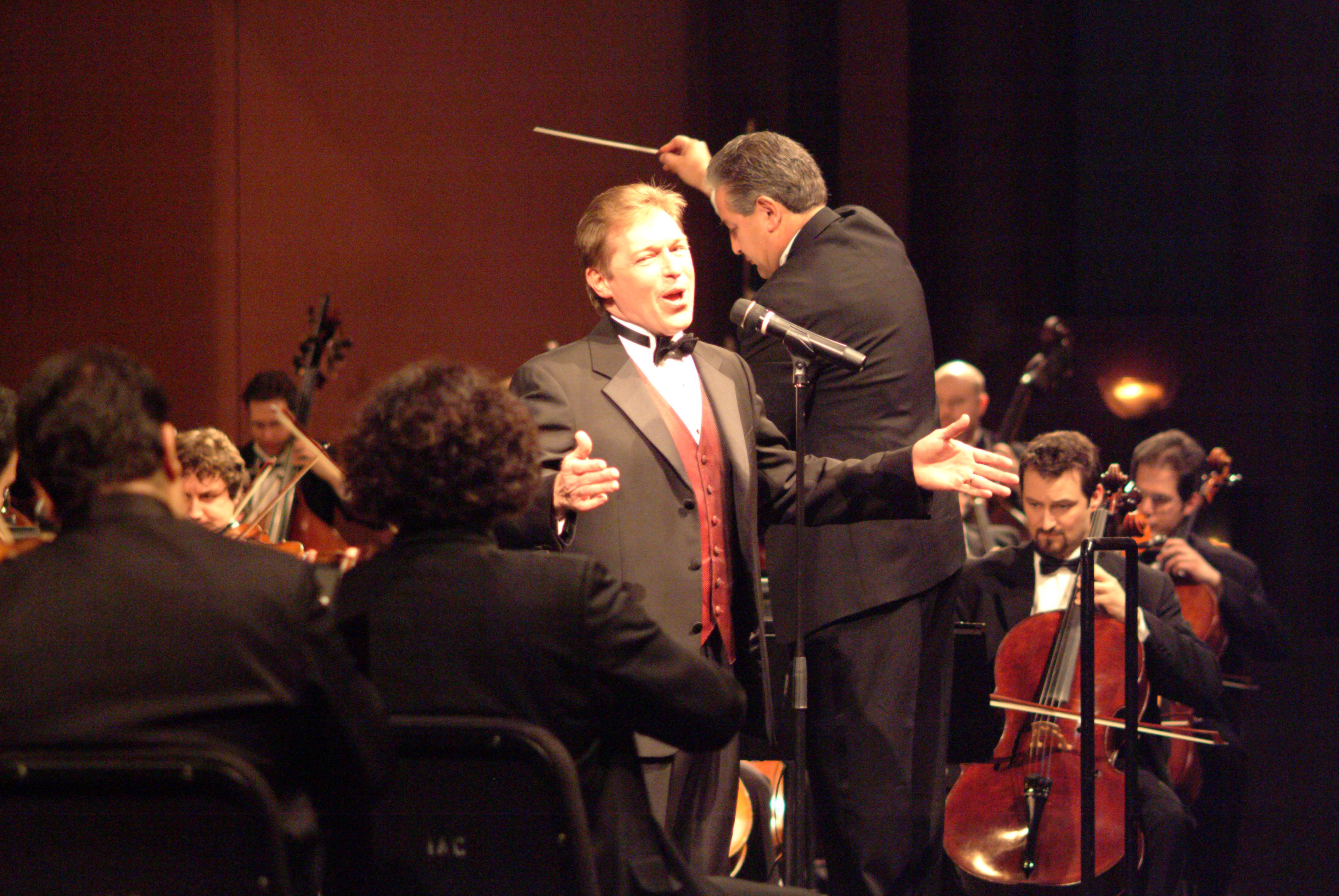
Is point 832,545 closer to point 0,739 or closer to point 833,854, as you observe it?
point 833,854

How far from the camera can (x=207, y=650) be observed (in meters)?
→ 1.35

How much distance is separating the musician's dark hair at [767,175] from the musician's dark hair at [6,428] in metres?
1.31

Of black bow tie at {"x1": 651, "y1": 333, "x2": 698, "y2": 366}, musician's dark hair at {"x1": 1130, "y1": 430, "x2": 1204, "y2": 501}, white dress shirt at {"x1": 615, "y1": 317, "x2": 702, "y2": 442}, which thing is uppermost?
black bow tie at {"x1": 651, "y1": 333, "x2": 698, "y2": 366}

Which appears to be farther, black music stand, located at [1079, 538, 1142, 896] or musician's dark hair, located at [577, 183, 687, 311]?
black music stand, located at [1079, 538, 1142, 896]

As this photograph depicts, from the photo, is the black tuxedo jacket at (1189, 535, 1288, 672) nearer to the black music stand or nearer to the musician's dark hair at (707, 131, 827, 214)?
the black music stand

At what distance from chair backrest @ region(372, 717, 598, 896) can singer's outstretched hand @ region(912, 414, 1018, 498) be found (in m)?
1.12

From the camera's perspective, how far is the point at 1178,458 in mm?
4109

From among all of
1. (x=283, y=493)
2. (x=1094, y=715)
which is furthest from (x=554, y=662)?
(x=283, y=493)

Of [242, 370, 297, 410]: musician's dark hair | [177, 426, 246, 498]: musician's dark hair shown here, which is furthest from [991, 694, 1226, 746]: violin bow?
[242, 370, 297, 410]: musician's dark hair

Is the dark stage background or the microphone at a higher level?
the dark stage background

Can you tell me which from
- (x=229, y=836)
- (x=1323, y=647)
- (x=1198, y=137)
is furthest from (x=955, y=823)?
(x=1198, y=137)

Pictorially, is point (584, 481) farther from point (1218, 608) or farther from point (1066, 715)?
point (1218, 608)

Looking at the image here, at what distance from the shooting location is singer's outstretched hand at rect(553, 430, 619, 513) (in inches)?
81.1

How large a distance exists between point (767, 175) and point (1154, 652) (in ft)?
4.87
